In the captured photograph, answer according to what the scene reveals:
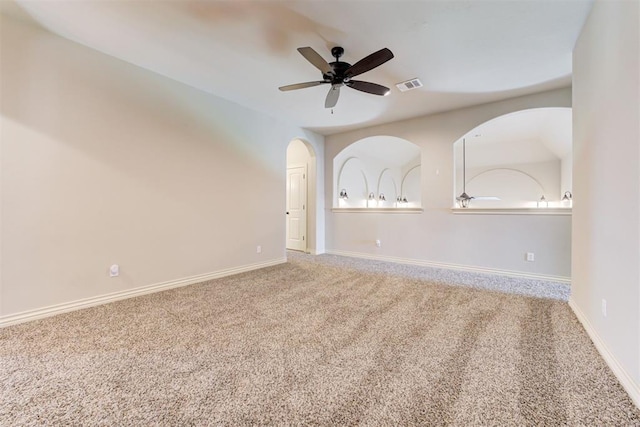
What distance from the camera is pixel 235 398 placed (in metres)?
1.35

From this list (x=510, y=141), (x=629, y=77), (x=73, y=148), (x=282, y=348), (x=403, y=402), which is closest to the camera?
(x=403, y=402)

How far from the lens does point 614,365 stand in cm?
154

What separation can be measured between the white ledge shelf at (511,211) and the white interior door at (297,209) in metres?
2.98

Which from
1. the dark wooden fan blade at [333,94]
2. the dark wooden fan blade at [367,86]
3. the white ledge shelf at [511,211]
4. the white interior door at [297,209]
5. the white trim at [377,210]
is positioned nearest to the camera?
the dark wooden fan blade at [367,86]

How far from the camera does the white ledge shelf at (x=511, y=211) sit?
3.50 metres

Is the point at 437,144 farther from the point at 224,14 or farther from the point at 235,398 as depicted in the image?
the point at 235,398

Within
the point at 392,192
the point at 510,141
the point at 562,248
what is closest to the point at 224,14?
the point at 562,248

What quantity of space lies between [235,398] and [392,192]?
8086 mm

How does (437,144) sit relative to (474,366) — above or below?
above

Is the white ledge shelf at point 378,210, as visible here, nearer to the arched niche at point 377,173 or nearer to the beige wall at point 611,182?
the arched niche at point 377,173

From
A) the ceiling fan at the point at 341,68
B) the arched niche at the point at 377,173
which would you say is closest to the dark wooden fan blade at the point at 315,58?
the ceiling fan at the point at 341,68

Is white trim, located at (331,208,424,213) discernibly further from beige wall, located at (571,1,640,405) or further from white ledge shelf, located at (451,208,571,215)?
beige wall, located at (571,1,640,405)

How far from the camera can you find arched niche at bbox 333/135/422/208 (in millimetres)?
5976

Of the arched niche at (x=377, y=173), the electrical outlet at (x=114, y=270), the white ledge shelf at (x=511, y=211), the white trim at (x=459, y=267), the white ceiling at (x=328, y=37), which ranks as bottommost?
the white trim at (x=459, y=267)
